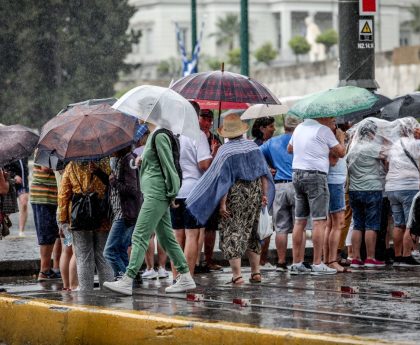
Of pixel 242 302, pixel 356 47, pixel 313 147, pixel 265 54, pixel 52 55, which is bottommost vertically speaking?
pixel 242 302

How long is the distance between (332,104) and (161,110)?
241 centimetres

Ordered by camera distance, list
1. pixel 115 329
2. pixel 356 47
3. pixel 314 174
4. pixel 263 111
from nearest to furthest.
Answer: pixel 115 329
pixel 314 174
pixel 263 111
pixel 356 47

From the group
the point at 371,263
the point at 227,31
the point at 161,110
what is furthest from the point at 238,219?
the point at 227,31

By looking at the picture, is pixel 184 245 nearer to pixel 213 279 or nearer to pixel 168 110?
pixel 213 279

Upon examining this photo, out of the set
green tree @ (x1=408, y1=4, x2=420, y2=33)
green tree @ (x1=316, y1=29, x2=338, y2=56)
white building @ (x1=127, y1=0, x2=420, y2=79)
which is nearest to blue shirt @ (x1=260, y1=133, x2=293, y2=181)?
green tree @ (x1=316, y1=29, x2=338, y2=56)

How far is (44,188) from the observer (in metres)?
14.1

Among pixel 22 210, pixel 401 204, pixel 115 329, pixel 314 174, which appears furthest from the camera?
pixel 22 210

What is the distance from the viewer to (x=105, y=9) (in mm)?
60219

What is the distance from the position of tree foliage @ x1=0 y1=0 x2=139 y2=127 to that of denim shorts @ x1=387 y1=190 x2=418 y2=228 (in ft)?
144

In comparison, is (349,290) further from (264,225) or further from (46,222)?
(46,222)

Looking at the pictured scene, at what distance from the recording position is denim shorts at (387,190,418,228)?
48.3ft

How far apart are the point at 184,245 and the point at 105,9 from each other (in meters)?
47.3

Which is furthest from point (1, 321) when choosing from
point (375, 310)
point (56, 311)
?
point (375, 310)

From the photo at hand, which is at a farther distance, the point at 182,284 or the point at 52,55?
the point at 52,55
